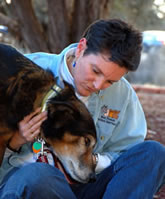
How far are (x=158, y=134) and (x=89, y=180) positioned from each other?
3052 mm

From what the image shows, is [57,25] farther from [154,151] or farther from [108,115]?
[154,151]

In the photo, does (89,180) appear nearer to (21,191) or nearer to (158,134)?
(21,191)

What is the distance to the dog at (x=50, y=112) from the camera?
2324 millimetres

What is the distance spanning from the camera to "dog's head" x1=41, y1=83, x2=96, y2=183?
94.1 inches

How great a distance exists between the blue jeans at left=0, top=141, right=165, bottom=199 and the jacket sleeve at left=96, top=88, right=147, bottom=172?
0.34 meters

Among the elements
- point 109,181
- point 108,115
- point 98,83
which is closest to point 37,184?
point 109,181

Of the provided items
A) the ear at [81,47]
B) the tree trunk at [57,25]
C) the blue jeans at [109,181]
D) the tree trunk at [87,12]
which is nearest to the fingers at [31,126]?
the blue jeans at [109,181]

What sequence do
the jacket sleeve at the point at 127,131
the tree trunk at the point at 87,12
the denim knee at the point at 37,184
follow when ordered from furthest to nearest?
the tree trunk at the point at 87,12, the jacket sleeve at the point at 127,131, the denim knee at the point at 37,184

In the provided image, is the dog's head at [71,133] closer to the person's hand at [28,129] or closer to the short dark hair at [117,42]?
the person's hand at [28,129]

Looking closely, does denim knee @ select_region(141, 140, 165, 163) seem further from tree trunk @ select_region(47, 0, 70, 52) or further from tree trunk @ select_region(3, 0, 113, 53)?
tree trunk @ select_region(47, 0, 70, 52)

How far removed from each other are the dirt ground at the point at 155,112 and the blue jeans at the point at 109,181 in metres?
1.03

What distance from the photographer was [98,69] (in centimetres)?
234

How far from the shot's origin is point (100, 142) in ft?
9.09

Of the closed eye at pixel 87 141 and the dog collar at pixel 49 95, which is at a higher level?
the dog collar at pixel 49 95
